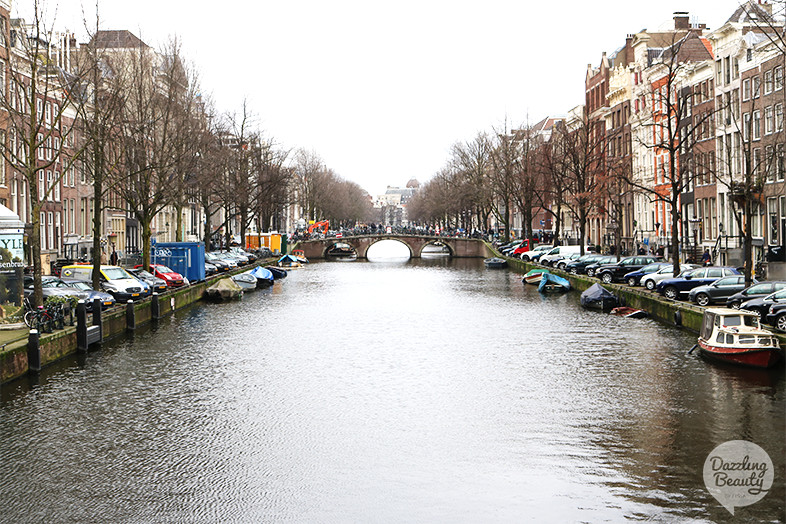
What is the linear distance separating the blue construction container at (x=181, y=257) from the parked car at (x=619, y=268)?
2629 centimetres

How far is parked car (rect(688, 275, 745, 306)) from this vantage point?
42.8m

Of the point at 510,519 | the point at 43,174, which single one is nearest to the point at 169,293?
the point at 43,174

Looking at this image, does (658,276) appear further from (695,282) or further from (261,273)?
(261,273)

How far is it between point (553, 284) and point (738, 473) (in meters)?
46.6

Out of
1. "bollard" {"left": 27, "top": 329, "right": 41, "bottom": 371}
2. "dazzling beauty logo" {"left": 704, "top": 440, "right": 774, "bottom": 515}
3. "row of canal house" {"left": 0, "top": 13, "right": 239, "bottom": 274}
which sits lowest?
"dazzling beauty logo" {"left": 704, "top": 440, "right": 774, "bottom": 515}

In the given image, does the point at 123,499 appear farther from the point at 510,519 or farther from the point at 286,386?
the point at 286,386

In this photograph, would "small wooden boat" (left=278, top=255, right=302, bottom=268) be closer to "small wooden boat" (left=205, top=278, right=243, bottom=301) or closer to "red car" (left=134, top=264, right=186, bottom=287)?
"small wooden boat" (left=205, top=278, right=243, bottom=301)


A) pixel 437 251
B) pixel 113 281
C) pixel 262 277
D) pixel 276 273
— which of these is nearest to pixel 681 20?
pixel 276 273

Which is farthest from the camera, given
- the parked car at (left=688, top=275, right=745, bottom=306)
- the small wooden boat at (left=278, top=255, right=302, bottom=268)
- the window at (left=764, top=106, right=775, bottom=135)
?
the small wooden boat at (left=278, top=255, right=302, bottom=268)

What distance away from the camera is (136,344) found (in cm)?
3847

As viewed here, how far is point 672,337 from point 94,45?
29.4 meters

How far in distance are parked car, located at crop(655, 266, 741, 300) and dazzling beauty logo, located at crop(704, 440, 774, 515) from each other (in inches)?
984

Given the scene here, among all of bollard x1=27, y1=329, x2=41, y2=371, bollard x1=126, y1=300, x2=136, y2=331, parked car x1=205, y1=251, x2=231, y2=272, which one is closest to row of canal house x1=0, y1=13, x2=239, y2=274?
parked car x1=205, y1=251, x2=231, y2=272

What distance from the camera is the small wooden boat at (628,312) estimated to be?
156 ft
